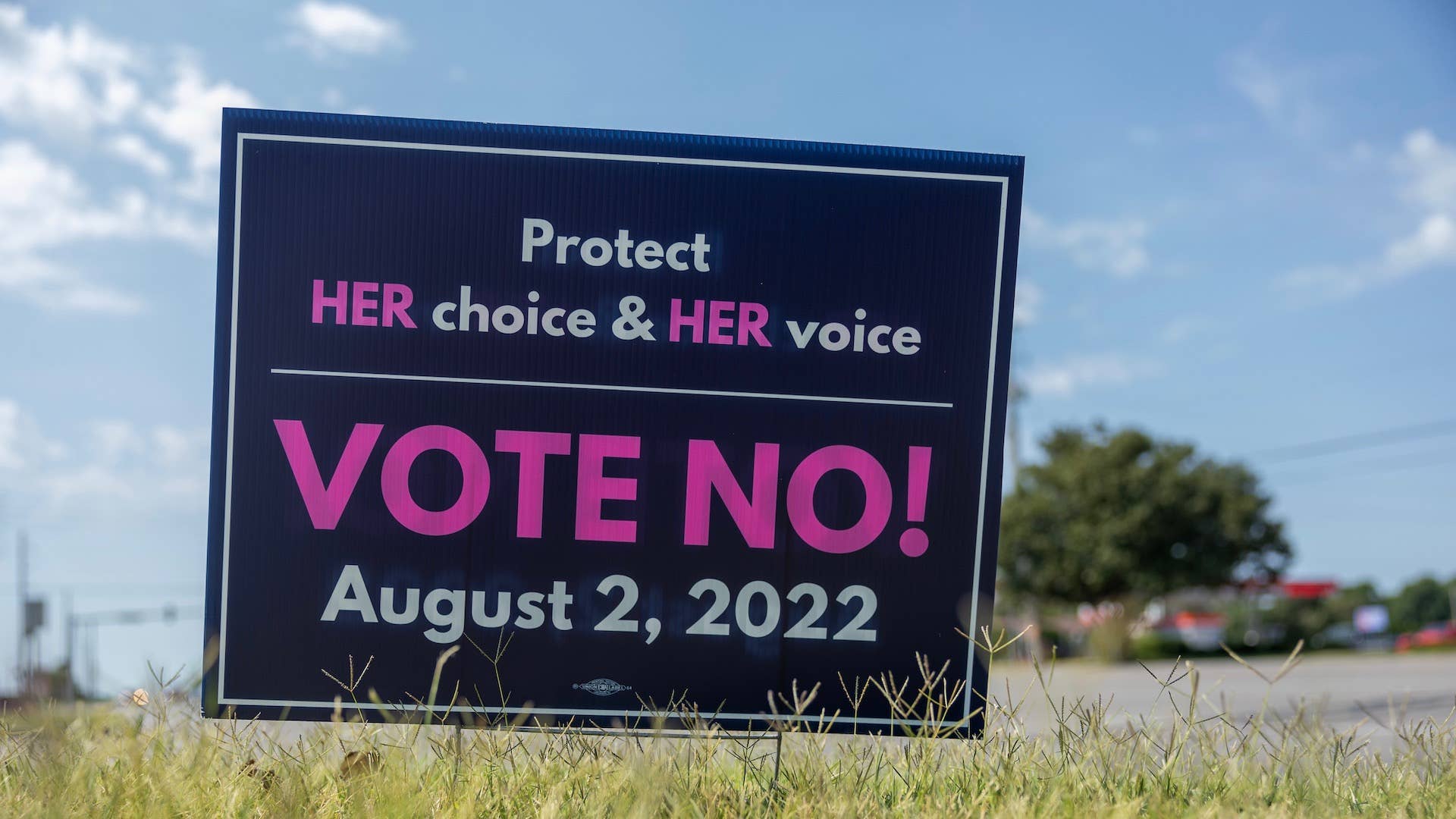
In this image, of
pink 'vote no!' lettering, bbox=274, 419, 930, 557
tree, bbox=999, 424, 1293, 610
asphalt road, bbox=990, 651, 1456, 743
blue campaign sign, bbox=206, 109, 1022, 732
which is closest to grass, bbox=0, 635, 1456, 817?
blue campaign sign, bbox=206, 109, 1022, 732

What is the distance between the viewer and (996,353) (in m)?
6.08

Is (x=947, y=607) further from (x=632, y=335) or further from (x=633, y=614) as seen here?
(x=632, y=335)

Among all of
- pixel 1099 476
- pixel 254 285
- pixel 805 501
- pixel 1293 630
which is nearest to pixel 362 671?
pixel 254 285

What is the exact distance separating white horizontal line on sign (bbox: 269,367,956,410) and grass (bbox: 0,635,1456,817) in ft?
5.62

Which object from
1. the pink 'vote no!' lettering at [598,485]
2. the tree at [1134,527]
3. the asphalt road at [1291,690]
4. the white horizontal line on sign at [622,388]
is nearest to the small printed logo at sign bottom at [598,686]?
the pink 'vote no!' lettering at [598,485]

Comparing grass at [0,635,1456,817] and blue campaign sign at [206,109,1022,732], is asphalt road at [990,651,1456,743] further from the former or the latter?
blue campaign sign at [206,109,1022,732]

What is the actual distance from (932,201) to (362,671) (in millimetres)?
3944

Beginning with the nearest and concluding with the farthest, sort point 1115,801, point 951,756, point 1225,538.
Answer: point 1115,801, point 951,756, point 1225,538

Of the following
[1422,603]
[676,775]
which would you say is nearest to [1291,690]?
[676,775]

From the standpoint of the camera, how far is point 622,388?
6004mm

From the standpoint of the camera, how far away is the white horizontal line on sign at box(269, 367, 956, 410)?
5.95 meters

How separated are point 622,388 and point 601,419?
206 millimetres

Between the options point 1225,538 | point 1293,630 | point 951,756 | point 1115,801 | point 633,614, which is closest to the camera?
point 1115,801

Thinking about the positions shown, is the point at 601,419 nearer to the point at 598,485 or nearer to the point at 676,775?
the point at 598,485
